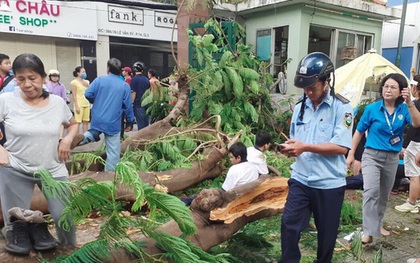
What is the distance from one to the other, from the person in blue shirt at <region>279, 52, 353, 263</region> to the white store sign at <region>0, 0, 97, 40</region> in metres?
12.2

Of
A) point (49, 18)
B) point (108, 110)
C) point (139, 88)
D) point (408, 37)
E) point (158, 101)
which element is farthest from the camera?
point (408, 37)

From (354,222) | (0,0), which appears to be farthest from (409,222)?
(0,0)

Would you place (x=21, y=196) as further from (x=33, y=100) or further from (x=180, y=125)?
(x=180, y=125)

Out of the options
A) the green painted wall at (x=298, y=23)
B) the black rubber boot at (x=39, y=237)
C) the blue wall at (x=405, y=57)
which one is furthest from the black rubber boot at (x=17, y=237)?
the blue wall at (x=405, y=57)

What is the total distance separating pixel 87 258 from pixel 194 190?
11.1 feet

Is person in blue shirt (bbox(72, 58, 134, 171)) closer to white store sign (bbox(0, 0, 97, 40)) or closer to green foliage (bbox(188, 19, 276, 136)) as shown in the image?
green foliage (bbox(188, 19, 276, 136))

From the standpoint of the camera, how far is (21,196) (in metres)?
2.68

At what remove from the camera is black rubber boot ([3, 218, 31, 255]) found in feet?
7.14

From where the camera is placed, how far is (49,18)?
12719mm

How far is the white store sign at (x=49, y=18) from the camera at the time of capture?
1195 cm

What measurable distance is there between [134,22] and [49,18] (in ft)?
10.8

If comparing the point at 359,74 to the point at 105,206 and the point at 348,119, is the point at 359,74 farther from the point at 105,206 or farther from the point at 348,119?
the point at 105,206

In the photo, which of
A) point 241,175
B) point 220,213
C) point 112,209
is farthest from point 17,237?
point 241,175

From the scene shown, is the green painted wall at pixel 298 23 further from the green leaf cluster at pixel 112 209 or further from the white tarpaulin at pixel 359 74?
the green leaf cluster at pixel 112 209
